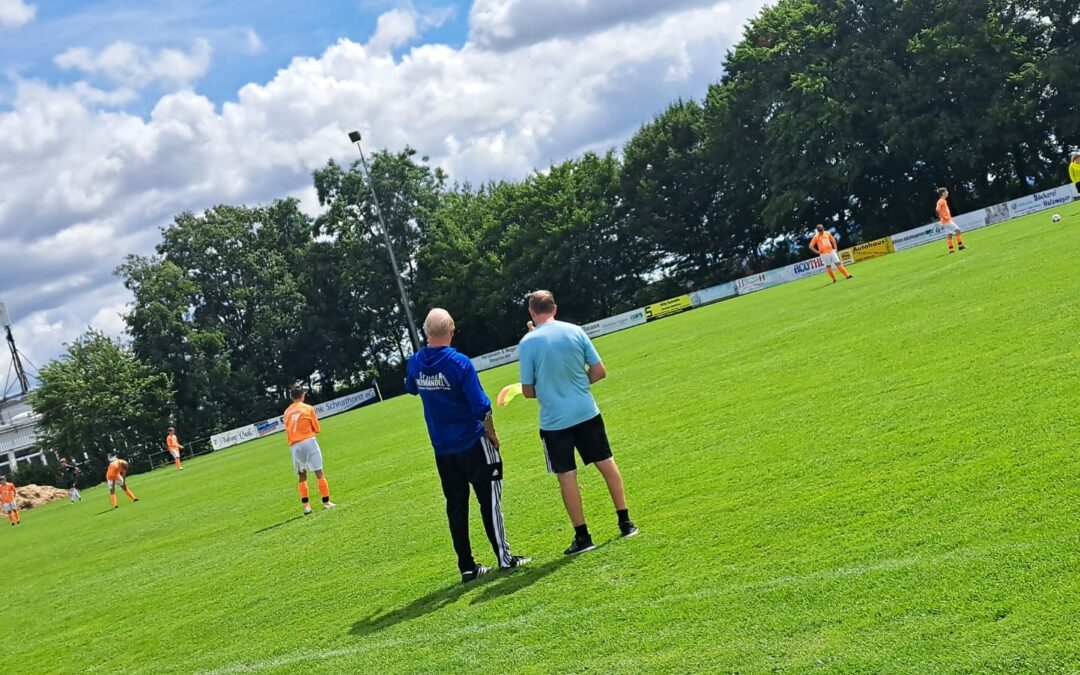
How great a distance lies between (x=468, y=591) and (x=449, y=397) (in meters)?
1.60

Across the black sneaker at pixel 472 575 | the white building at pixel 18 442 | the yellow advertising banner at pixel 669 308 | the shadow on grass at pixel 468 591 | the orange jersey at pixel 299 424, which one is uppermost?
the white building at pixel 18 442

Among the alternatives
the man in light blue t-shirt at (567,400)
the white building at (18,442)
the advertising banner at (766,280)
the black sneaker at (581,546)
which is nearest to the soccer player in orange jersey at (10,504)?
the black sneaker at (581,546)

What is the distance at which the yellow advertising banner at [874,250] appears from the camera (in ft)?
155

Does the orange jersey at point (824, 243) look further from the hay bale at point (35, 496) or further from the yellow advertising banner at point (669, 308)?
the hay bale at point (35, 496)

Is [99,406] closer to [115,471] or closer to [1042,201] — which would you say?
[115,471]

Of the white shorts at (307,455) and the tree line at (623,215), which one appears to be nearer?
the white shorts at (307,455)

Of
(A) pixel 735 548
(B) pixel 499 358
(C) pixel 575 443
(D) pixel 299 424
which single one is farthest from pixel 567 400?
(B) pixel 499 358

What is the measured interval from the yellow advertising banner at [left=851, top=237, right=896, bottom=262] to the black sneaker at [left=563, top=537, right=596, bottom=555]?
136 ft

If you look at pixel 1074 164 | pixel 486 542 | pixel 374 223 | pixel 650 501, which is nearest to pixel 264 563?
pixel 486 542

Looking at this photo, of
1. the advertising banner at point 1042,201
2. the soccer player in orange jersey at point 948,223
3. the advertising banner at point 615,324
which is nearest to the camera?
the soccer player in orange jersey at point 948,223

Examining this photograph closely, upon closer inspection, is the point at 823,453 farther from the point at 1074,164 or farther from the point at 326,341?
the point at 326,341

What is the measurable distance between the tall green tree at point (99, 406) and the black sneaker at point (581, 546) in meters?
62.0

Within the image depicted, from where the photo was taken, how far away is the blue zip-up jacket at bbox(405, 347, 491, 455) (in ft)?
26.9

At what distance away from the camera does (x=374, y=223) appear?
270 ft
